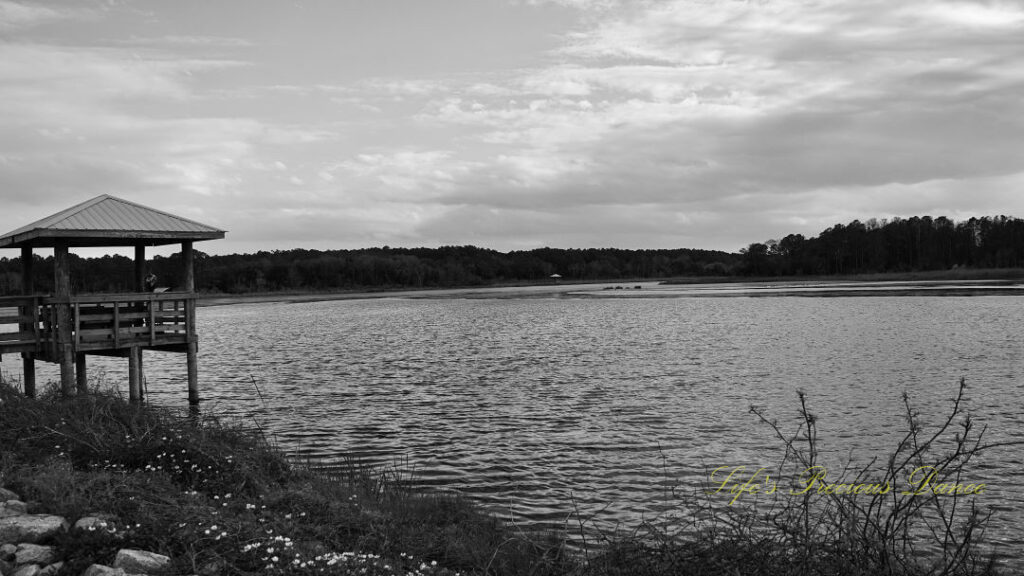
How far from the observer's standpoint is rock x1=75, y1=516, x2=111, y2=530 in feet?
22.3

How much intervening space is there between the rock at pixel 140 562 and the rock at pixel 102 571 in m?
0.15

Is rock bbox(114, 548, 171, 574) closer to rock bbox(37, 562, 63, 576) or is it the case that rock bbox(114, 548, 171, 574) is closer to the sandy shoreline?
rock bbox(37, 562, 63, 576)

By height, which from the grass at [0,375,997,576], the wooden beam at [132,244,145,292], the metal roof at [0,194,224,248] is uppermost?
the metal roof at [0,194,224,248]

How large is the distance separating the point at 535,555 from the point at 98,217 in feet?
50.7

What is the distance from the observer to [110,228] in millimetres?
18203

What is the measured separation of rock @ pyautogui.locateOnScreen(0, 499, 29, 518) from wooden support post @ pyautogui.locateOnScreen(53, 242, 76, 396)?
11.7 m

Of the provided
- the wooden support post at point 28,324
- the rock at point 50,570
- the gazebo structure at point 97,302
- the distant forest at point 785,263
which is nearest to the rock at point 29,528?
the rock at point 50,570

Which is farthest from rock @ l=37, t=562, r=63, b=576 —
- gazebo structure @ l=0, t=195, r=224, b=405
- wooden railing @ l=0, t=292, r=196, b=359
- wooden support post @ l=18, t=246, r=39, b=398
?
wooden support post @ l=18, t=246, r=39, b=398

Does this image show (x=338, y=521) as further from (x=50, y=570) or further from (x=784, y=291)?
(x=784, y=291)

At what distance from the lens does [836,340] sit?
1416 inches

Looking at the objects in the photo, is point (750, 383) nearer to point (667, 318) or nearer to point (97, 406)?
point (97, 406)

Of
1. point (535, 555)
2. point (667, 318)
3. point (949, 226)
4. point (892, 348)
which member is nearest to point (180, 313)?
point (535, 555)

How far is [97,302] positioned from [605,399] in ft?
43.4

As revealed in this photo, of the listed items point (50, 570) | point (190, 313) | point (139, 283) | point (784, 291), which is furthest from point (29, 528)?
point (784, 291)
